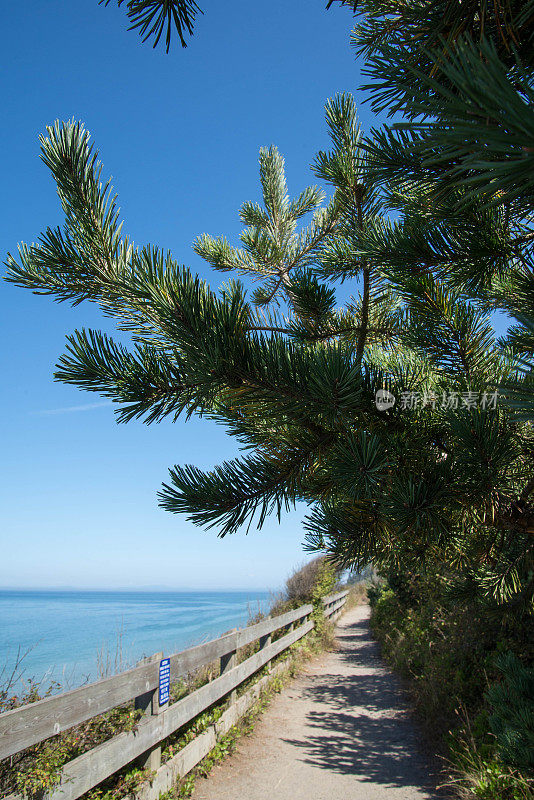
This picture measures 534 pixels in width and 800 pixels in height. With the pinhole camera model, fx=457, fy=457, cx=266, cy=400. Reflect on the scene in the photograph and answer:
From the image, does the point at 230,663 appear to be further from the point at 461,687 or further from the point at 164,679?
the point at 461,687

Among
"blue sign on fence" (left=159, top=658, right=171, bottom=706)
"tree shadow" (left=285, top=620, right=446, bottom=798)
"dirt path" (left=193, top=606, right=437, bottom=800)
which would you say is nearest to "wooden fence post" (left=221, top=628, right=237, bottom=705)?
"dirt path" (left=193, top=606, right=437, bottom=800)

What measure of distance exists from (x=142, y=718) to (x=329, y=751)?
241 cm

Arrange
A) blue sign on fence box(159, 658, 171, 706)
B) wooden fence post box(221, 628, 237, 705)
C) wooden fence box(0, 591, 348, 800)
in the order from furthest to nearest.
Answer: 1. wooden fence post box(221, 628, 237, 705)
2. blue sign on fence box(159, 658, 171, 706)
3. wooden fence box(0, 591, 348, 800)

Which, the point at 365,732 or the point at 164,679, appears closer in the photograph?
the point at 164,679

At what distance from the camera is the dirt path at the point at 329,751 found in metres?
3.97

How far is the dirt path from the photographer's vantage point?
3.97 meters

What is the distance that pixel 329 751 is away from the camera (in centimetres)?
492

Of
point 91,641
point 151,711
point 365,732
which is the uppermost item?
point 151,711

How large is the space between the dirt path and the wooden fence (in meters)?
0.33

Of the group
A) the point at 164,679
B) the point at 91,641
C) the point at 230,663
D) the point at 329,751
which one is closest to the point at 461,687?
the point at 329,751

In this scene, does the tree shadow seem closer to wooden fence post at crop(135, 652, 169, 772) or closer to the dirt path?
the dirt path

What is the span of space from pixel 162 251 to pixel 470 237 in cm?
98

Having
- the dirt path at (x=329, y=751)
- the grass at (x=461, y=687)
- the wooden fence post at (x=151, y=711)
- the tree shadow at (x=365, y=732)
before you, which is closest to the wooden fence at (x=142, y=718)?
the wooden fence post at (x=151, y=711)

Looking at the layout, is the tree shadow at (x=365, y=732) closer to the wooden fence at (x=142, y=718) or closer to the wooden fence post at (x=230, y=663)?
the wooden fence post at (x=230, y=663)
